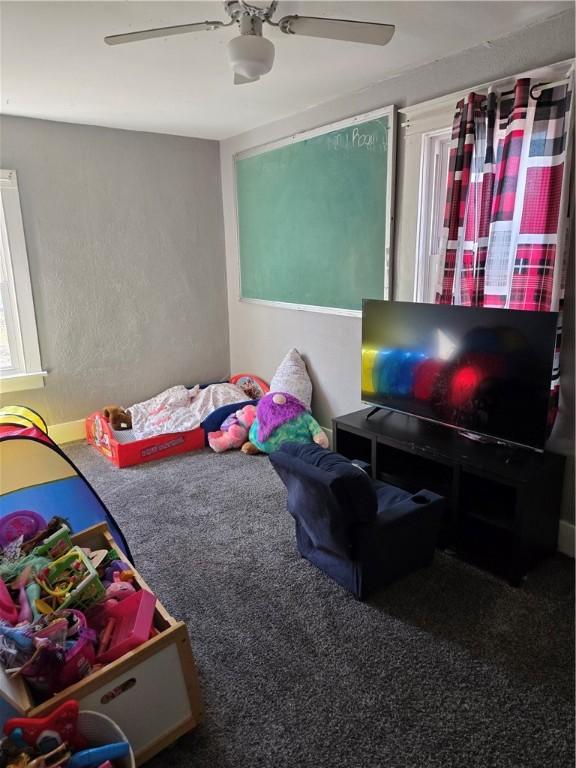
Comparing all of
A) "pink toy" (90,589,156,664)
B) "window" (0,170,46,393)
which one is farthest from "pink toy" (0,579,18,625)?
"window" (0,170,46,393)

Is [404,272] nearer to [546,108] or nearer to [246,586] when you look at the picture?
[546,108]

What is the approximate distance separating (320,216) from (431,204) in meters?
0.87

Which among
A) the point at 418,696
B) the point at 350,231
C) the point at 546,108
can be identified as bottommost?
the point at 418,696

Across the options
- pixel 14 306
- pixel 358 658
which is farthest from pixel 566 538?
pixel 14 306

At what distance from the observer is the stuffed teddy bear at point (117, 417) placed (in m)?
3.79

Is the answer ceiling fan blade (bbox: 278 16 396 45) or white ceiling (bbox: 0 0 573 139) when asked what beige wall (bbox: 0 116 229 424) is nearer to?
white ceiling (bbox: 0 0 573 139)

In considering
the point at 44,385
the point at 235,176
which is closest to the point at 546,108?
the point at 235,176

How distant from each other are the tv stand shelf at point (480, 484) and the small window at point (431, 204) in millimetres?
821

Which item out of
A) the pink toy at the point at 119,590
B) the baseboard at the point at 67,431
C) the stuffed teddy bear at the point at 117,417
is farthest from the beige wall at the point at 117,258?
the pink toy at the point at 119,590

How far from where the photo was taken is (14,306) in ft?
11.6

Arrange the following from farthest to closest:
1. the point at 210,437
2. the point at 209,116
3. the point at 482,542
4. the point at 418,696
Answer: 1. the point at 210,437
2. the point at 209,116
3. the point at 482,542
4. the point at 418,696

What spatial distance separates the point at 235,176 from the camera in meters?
4.07

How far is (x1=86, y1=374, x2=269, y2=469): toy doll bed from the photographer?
3.42m

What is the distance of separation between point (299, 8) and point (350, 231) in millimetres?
1350
